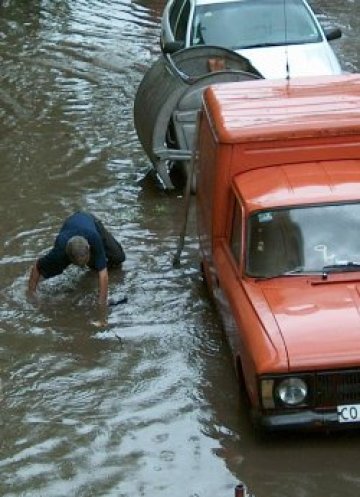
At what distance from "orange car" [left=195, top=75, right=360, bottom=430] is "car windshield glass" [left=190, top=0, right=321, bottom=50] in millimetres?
4463

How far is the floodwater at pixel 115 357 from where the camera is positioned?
308 inches

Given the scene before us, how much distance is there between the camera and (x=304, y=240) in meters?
8.62

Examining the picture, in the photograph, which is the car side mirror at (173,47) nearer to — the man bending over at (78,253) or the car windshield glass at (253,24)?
the car windshield glass at (253,24)

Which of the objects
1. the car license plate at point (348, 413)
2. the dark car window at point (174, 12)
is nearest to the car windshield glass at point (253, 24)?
the dark car window at point (174, 12)

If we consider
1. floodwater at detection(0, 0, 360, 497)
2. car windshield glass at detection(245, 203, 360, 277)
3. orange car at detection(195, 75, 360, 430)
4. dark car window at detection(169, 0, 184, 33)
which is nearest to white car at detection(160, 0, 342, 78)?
dark car window at detection(169, 0, 184, 33)

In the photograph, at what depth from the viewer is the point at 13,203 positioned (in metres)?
13.9

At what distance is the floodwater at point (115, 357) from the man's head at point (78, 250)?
0.69m

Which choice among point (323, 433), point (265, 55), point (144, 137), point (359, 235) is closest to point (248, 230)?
point (359, 235)

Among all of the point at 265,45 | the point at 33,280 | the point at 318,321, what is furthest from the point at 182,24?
the point at 318,321

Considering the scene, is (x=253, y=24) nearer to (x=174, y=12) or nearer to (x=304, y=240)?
(x=174, y=12)

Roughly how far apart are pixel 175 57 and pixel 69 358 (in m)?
5.66

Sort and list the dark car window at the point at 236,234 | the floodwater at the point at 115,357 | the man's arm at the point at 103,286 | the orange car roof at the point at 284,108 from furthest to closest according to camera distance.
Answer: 1. the man's arm at the point at 103,286
2. the orange car roof at the point at 284,108
3. the dark car window at the point at 236,234
4. the floodwater at the point at 115,357

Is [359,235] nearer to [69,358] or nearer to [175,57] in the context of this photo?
[69,358]

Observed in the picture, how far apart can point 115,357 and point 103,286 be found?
3.07 ft
